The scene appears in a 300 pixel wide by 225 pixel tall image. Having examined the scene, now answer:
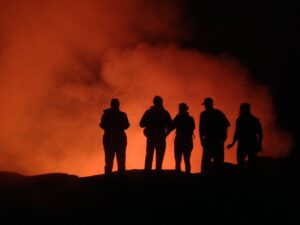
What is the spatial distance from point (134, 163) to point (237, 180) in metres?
33.3

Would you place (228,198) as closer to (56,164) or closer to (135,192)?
(135,192)

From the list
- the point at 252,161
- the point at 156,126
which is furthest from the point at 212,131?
the point at 156,126

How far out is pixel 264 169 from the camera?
874 inches

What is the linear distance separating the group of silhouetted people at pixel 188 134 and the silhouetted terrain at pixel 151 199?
2.08 feet

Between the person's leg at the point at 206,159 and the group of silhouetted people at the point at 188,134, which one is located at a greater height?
the group of silhouetted people at the point at 188,134

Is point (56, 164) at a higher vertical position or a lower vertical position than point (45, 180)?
higher

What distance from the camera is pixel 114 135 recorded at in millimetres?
16328

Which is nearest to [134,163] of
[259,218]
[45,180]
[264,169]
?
[264,169]

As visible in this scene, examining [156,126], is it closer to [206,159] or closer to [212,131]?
[212,131]

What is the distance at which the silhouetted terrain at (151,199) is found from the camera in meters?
13.8

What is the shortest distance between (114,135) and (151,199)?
2.67 metres

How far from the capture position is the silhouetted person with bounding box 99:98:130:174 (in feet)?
53.5

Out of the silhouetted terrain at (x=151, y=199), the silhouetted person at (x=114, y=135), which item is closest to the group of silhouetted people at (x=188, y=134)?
the silhouetted person at (x=114, y=135)

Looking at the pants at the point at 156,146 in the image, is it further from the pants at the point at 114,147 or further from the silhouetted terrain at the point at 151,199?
the pants at the point at 114,147
